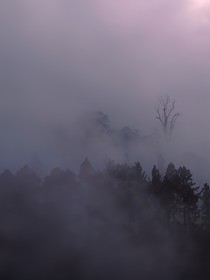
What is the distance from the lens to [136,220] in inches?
1302

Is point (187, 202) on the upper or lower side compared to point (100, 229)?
upper

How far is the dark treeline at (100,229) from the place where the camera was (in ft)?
96.8

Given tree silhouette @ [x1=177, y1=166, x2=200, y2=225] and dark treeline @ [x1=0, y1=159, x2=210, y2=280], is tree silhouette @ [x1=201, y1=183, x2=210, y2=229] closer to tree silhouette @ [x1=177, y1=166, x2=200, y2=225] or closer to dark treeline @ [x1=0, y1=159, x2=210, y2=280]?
dark treeline @ [x1=0, y1=159, x2=210, y2=280]

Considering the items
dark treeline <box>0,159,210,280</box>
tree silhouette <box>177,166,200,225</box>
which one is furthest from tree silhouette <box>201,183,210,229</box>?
tree silhouette <box>177,166,200,225</box>

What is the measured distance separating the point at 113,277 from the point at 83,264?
5.48ft

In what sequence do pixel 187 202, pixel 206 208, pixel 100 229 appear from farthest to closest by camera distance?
pixel 187 202 < pixel 206 208 < pixel 100 229

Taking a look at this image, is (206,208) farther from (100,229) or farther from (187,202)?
(100,229)

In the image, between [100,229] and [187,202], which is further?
[187,202]

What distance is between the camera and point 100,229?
105ft

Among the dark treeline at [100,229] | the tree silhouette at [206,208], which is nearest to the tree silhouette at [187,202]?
the dark treeline at [100,229]

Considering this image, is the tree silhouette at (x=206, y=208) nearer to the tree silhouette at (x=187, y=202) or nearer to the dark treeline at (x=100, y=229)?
the dark treeline at (x=100, y=229)

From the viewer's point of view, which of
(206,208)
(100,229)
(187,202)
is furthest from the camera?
(187,202)

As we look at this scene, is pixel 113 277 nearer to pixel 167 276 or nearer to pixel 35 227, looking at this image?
pixel 167 276

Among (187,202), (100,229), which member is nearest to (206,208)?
(187,202)
